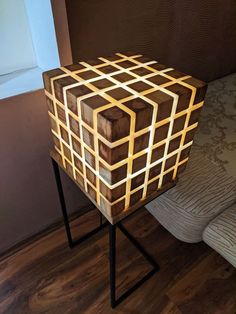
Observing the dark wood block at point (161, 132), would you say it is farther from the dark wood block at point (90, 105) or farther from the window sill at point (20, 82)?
the window sill at point (20, 82)

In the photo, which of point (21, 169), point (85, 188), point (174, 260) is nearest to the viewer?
point (85, 188)

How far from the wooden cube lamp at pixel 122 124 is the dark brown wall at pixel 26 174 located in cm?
21

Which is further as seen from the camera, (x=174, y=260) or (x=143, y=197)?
(x=174, y=260)

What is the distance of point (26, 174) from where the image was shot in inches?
41.5

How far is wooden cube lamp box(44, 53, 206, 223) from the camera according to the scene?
0.55 metres

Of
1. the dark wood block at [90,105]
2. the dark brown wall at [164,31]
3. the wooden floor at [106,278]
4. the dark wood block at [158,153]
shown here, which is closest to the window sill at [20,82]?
the dark brown wall at [164,31]

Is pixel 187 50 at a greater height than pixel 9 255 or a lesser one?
greater

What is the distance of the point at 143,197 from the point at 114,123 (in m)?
0.31

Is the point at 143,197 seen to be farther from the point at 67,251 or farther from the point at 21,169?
the point at 67,251

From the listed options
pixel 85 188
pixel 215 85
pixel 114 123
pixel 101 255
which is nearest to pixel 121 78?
pixel 114 123

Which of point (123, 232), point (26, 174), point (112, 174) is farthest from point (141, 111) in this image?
point (123, 232)

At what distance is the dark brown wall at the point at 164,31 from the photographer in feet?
3.05

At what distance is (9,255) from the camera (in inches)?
47.8

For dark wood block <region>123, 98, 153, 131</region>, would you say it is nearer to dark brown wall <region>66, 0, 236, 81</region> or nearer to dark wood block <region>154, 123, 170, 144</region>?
dark wood block <region>154, 123, 170, 144</region>
